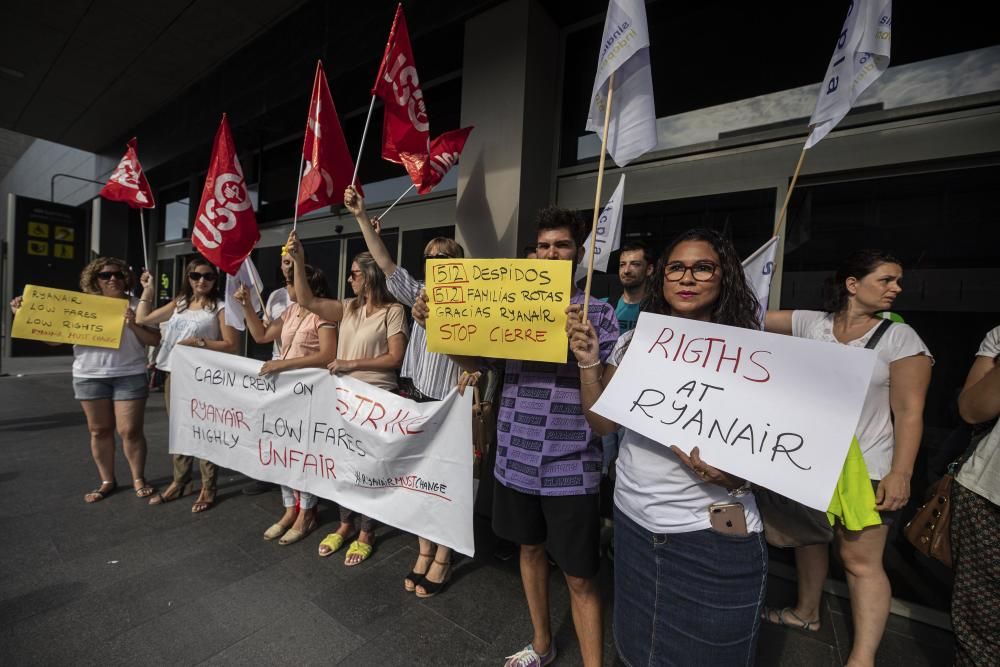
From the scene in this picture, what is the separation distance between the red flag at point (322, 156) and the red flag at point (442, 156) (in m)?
0.54

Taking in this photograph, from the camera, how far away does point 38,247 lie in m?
8.80

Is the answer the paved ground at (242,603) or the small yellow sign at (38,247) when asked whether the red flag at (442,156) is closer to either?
the paved ground at (242,603)

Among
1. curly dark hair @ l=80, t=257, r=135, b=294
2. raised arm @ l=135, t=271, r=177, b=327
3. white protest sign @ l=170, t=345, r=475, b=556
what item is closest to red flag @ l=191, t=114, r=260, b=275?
white protest sign @ l=170, t=345, r=475, b=556

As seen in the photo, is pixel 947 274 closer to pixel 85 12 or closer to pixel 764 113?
pixel 764 113

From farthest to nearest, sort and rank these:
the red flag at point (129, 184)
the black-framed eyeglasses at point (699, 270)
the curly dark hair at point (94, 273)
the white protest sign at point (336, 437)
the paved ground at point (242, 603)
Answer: the red flag at point (129, 184) < the curly dark hair at point (94, 273) < the white protest sign at point (336, 437) < the paved ground at point (242, 603) < the black-framed eyeglasses at point (699, 270)

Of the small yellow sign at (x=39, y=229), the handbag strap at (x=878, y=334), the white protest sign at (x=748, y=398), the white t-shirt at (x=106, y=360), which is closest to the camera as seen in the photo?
the white protest sign at (x=748, y=398)

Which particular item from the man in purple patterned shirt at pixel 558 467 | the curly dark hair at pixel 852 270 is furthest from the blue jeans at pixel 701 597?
the curly dark hair at pixel 852 270

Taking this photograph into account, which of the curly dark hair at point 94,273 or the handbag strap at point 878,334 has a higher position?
the curly dark hair at point 94,273

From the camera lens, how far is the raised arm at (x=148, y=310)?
3.39 metres

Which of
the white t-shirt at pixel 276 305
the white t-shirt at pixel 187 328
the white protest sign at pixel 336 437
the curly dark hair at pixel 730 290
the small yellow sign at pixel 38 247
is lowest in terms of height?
the white protest sign at pixel 336 437

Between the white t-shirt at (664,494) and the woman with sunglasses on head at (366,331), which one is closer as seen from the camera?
the white t-shirt at (664,494)

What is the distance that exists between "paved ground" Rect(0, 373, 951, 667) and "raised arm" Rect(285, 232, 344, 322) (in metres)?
1.55

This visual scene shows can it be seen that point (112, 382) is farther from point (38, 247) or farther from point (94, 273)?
point (38, 247)

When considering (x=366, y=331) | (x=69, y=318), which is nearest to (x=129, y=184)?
(x=69, y=318)
